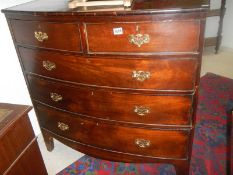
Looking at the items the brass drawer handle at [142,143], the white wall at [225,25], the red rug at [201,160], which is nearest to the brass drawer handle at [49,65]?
the brass drawer handle at [142,143]

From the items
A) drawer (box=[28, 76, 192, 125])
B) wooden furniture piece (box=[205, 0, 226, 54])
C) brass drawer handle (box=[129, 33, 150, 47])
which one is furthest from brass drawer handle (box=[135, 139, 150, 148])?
wooden furniture piece (box=[205, 0, 226, 54])

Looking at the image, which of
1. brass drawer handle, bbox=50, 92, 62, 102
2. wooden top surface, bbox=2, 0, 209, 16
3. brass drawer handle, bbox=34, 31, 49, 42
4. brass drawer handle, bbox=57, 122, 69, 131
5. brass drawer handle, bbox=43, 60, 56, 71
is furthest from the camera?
brass drawer handle, bbox=57, 122, 69, 131

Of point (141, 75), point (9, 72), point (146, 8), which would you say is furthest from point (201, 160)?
point (9, 72)

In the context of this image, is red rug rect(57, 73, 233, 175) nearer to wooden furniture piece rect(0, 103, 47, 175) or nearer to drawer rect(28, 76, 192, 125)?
drawer rect(28, 76, 192, 125)

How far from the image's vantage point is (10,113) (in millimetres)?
1164

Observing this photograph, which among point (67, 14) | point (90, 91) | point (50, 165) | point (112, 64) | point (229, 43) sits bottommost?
point (50, 165)

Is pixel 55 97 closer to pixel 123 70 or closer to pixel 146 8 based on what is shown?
pixel 123 70

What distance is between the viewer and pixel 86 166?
1921 millimetres

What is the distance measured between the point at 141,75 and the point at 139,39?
0.21 meters

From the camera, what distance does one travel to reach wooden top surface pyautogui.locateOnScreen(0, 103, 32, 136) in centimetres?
109

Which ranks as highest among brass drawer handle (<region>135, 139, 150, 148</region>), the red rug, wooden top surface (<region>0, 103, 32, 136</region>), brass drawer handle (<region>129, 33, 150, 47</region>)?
brass drawer handle (<region>129, 33, 150, 47</region>)

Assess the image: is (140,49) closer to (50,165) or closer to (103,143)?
(103,143)

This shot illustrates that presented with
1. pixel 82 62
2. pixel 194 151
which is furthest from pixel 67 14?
pixel 194 151

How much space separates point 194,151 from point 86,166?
2.95 ft
